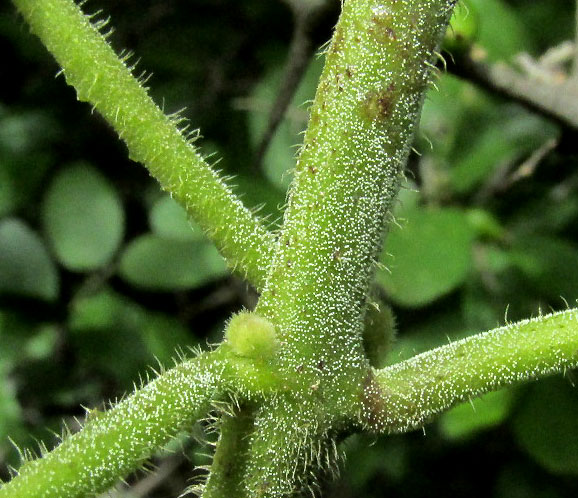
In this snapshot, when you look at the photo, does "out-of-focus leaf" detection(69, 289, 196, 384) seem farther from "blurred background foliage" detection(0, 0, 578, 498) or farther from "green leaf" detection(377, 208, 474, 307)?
"green leaf" detection(377, 208, 474, 307)

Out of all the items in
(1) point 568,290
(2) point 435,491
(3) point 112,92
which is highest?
(3) point 112,92

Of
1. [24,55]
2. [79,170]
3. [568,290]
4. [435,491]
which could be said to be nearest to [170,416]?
[568,290]

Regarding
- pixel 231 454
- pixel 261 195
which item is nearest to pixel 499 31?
pixel 261 195

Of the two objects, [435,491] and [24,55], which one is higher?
[24,55]

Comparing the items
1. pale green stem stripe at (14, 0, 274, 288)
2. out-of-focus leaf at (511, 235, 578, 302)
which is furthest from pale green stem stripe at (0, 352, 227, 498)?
out-of-focus leaf at (511, 235, 578, 302)

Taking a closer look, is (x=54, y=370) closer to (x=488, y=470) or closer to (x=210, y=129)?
(x=210, y=129)

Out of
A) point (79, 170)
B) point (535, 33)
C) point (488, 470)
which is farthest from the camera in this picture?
point (535, 33)
